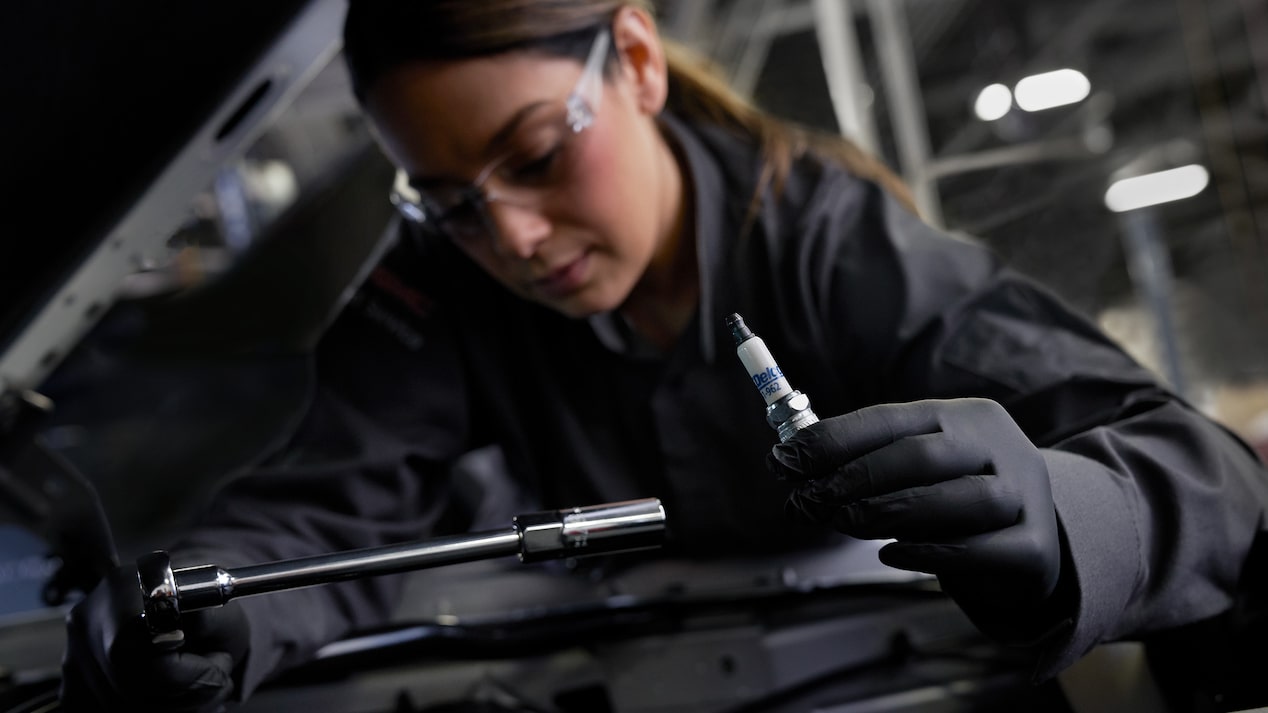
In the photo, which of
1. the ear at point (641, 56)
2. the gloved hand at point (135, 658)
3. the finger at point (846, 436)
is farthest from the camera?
the ear at point (641, 56)

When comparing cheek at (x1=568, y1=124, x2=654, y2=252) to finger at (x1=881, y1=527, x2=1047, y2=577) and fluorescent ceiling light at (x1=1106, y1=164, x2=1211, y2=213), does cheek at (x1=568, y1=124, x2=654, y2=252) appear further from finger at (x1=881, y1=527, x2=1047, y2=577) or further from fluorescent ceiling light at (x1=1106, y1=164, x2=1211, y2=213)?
fluorescent ceiling light at (x1=1106, y1=164, x2=1211, y2=213)

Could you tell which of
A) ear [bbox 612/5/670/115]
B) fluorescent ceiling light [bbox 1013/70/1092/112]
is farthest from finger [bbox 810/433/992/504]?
fluorescent ceiling light [bbox 1013/70/1092/112]

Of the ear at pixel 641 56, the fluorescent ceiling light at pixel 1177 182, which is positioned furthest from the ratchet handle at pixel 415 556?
the fluorescent ceiling light at pixel 1177 182

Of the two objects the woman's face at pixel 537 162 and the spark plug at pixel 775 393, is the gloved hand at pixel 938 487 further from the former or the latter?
the woman's face at pixel 537 162

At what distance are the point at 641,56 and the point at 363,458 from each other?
0.53 metres

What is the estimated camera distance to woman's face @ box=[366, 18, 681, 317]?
776 mm

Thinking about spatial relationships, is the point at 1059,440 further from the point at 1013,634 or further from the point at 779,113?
the point at 779,113

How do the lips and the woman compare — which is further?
the lips

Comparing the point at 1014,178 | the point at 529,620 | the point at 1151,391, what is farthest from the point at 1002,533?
the point at 1014,178

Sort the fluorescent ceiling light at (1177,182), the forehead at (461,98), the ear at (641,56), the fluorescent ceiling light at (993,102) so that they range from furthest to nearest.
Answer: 1. the fluorescent ceiling light at (1177,182)
2. the fluorescent ceiling light at (993,102)
3. the ear at (641,56)
4. the forehead at (461,98)

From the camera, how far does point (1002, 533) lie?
0.51 meters

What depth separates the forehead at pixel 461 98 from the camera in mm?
770

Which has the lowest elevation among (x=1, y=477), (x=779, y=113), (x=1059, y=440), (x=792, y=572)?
(x=792, y=572)

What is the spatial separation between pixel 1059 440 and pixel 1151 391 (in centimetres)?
10
